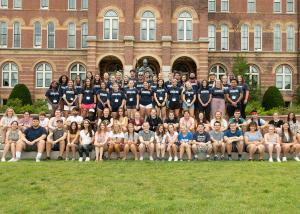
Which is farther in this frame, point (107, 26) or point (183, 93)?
point (107, 26)

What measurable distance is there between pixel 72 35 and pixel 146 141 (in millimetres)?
28598

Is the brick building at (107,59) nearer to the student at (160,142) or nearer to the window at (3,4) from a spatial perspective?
the window at (3,4)

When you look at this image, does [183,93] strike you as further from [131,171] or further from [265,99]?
[265,99]

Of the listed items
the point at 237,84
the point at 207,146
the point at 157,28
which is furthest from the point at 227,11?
the point at 207,146

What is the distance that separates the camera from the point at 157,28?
36.0 m

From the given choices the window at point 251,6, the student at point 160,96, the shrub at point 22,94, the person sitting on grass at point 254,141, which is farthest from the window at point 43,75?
the person sitting on grass at point 254,141

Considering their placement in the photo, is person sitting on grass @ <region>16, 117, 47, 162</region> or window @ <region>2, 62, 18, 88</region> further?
window @ <region>2, 62, 18, 88</region>

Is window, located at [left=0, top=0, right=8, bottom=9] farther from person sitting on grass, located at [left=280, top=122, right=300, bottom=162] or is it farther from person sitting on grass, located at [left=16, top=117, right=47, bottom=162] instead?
person sitting on grass, located at [left=280, top=122, right=300, bottom=162]

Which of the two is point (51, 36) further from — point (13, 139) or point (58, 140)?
point (58, 140)

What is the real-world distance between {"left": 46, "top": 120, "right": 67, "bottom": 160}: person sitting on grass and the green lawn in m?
1.35

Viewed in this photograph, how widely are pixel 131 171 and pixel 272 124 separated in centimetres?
611

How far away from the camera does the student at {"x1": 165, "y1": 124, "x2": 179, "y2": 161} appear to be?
14344 mm

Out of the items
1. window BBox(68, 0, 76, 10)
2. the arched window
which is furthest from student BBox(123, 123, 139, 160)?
window BBox(68, 0, 76, 10)

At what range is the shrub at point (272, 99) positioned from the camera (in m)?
36.4
